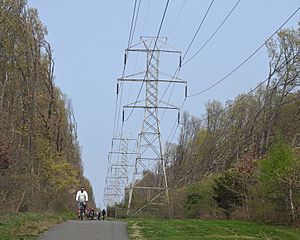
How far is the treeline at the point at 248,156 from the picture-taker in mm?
26250

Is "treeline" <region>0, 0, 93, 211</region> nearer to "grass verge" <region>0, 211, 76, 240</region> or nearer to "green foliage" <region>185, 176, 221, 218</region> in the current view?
"grass verge" <region>0, 211, 76, 240</region>

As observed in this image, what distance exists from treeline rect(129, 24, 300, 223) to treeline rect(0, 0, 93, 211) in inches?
342

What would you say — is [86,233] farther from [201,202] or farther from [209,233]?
[201,202]

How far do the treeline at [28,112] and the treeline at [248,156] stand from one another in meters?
8.68

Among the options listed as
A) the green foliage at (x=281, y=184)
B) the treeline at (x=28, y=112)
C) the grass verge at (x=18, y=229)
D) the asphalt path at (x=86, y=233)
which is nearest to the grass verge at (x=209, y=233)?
the asphalt path at (x=86, y=233)

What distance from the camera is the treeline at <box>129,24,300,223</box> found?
26.2 meters

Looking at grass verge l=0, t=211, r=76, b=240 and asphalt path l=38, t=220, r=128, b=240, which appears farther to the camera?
asphalt path l=38, t=220, r=128, b=240

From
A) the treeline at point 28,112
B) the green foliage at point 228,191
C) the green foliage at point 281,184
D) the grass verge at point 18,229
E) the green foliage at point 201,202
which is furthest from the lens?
Answer: the green foliage at point 201,202

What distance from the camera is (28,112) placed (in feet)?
131

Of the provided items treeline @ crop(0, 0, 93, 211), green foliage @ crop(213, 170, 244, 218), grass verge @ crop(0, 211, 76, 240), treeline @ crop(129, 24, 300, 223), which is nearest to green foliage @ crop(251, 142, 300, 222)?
treeline @ crop(129, 24, 300, 223)

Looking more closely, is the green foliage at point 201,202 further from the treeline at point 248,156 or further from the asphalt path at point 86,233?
the asphalt path at point 86,233

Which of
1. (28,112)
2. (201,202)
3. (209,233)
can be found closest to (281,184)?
(209,233)

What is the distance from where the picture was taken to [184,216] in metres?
40.5

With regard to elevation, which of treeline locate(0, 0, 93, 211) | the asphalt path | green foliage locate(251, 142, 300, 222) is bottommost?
the asphalt path
